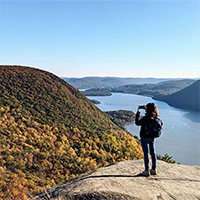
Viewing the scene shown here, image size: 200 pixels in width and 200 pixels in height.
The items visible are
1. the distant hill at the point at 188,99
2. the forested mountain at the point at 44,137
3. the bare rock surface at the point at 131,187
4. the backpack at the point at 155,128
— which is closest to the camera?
the bare rock surface at the point at 131,187

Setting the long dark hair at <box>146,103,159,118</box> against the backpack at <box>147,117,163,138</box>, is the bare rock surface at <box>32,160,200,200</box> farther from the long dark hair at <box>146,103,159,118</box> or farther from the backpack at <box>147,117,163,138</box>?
the long dark hair at <box>146,103,159,118</box>

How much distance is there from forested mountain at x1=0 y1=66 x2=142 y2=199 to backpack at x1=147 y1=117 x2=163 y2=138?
5758mm

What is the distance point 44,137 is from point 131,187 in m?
20.5

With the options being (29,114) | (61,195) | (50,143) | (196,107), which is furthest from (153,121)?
(196,107)

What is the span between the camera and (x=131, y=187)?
4598 millimetres

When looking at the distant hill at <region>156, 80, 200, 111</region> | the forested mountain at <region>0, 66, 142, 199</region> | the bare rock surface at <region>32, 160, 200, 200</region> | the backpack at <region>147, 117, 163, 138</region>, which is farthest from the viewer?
the distant hill at <region>156, 80, 200, 111</region>

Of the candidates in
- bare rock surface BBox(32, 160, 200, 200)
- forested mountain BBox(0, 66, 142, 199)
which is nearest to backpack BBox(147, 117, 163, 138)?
bare rock surface BBox(32, 160, 200, 200)

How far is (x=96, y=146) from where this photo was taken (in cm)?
2758

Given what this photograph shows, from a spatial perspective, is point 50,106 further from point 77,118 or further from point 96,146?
point 96,146

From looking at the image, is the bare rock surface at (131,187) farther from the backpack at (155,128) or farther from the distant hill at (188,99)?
the distant hill at (188,99)

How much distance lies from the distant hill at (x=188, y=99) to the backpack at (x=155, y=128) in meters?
148

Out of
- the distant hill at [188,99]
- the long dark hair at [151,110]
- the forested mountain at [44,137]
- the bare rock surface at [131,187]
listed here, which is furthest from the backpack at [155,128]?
the distant hill at [188,99]

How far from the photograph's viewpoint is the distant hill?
146 meters

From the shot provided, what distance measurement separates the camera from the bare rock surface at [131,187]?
166 inches
